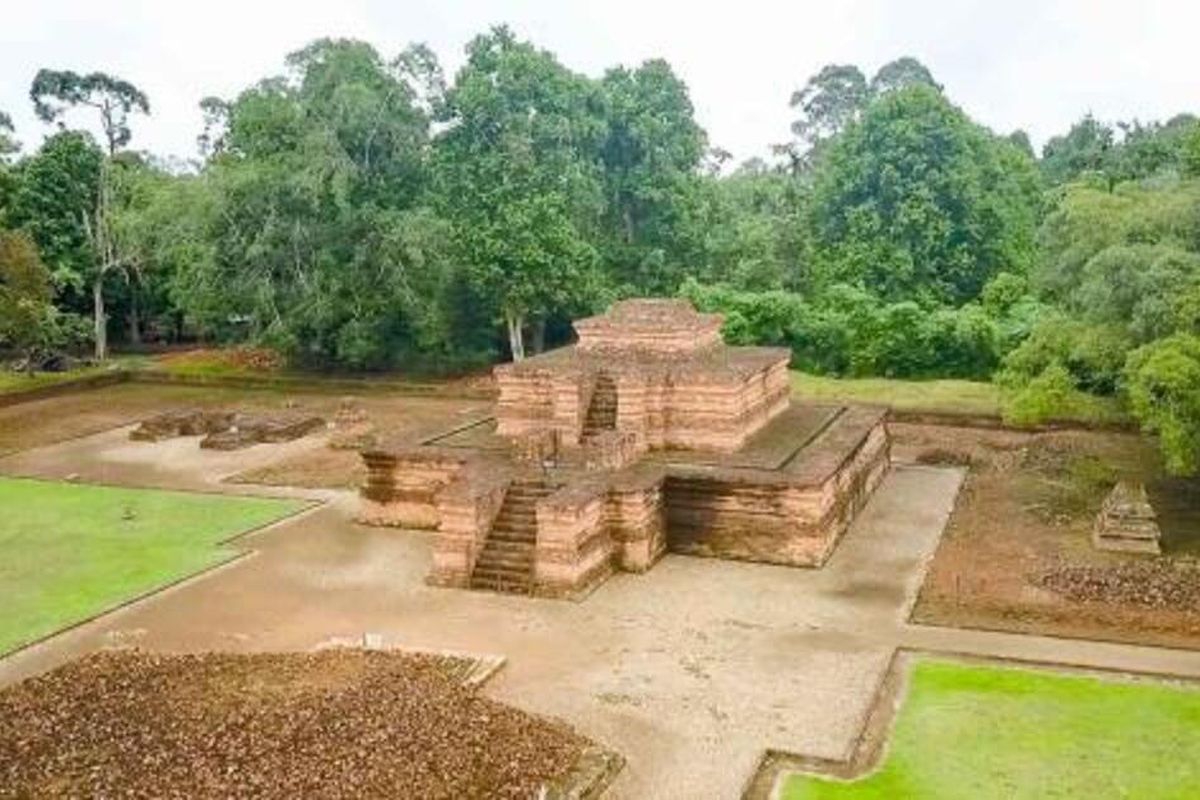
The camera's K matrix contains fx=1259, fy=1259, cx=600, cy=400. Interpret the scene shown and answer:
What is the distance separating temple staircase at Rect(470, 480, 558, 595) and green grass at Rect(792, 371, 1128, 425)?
38.1 ft

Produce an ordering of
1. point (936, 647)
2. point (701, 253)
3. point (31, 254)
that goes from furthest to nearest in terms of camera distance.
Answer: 1. point (701, 253)
2. point (31, 254)
3. point (936, 647)

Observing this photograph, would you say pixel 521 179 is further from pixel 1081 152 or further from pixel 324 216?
pixel 1081 152

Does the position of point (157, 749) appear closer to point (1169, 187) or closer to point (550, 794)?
point (550, 794)

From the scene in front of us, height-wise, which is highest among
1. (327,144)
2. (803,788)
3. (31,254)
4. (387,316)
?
(327,144)

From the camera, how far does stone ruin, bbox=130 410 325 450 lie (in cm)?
2584

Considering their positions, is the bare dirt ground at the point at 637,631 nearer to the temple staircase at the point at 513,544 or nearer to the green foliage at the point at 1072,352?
the temple staircase at the point at 513,544

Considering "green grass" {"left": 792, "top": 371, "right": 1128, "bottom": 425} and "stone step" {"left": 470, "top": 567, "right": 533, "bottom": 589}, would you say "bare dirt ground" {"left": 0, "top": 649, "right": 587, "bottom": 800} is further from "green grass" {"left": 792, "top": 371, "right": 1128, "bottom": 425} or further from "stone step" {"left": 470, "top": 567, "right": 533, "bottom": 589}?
"green grass" {"left": 792, "top": 371, "right": 1128, "bottom": 425}

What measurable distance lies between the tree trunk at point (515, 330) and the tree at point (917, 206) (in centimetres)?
932

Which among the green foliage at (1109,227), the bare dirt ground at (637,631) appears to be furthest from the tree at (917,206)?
the bare dirt ground at (637,631)

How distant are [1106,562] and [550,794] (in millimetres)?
9628

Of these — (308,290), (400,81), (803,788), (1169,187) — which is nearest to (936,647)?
(803,788)

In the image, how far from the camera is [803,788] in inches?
413

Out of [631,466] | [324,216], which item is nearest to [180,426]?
[324,216]

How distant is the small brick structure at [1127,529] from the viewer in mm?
17000
